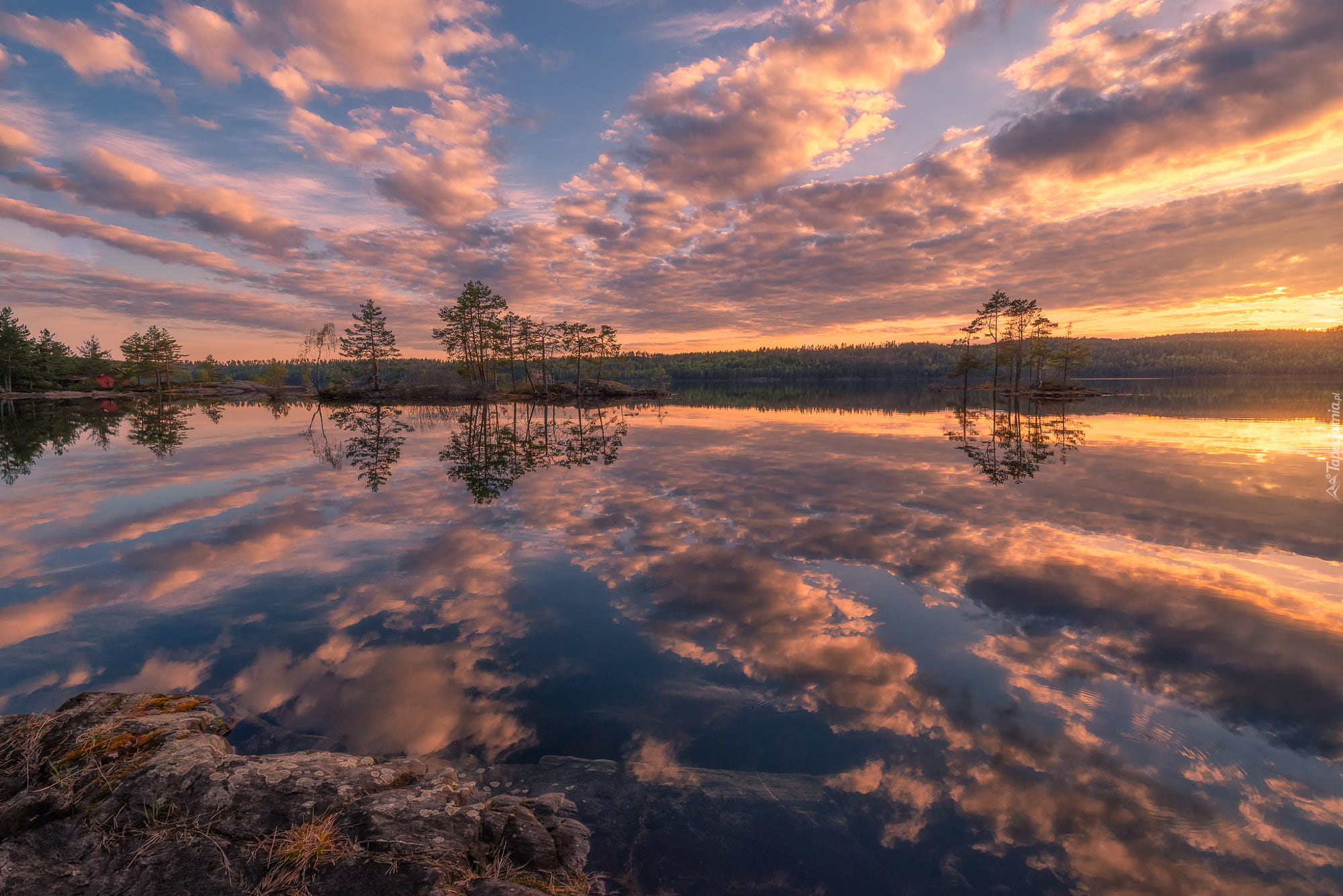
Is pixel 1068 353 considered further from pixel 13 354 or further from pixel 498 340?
pixel 13 354

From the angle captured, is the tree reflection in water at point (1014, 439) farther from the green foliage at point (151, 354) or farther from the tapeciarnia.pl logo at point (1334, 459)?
the green foliage at point (151, 354)

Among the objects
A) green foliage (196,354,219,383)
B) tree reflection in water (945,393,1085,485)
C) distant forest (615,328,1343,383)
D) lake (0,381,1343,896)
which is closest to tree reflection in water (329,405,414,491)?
lake (0,381,1343,896)

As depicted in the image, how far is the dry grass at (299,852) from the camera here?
2969mm

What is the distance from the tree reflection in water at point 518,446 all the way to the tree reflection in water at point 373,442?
2119 mm

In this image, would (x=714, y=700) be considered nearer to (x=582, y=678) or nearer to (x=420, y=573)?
(x=582, y=678)

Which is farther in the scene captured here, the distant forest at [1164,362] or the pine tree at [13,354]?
the distant forest at [1164,362]

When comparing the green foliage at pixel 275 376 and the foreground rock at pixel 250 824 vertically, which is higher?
the green foliage at pixel 275 376

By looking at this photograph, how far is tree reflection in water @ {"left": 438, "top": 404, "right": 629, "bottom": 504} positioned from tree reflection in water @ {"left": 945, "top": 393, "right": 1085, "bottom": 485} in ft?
45.4

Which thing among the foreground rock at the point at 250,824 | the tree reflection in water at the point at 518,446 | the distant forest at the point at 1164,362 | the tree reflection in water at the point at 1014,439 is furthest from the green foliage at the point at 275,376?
the foreground rock at the point at 250,824

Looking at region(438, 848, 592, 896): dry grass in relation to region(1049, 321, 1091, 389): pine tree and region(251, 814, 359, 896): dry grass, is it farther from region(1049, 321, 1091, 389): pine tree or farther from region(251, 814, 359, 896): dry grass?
region(1049, 321, 1091, 389): pine tree

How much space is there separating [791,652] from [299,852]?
4.86m

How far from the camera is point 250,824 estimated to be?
11.1 feet

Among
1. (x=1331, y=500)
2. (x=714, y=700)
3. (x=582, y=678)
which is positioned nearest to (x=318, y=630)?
(x=582, y=678)

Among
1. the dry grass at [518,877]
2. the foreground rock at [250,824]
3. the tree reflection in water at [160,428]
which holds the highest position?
the tree reflection in water at [160,428]
